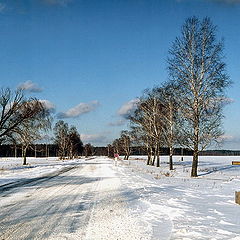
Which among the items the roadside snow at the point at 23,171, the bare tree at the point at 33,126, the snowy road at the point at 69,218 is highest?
the bare tree at the point at 33,126

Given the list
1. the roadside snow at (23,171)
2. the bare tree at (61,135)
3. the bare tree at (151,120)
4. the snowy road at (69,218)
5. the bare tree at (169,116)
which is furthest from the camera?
the bare tree at (61,135)

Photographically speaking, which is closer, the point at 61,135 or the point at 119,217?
the point at 119,217

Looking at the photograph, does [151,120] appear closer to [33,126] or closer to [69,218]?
[33,126]

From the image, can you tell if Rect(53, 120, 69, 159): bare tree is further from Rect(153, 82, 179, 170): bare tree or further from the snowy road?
the snowy road

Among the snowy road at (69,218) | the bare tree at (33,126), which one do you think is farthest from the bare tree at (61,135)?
the snowy road at (69,218)

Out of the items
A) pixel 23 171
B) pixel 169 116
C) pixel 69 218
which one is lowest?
pixel 23 171

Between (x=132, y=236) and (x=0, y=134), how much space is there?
24.1 metres

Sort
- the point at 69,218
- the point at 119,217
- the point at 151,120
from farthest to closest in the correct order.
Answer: the point at 151,120 < the point at 119,217 < the point at 69,218

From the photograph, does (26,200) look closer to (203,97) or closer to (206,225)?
(206,225)

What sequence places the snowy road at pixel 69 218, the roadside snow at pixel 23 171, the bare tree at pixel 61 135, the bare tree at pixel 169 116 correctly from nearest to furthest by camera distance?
the snowy road at pixel 69 218
the roadside snow at pixel 23 171
the bare tree at pixel 169 116
the bare tree at pixel 61 135

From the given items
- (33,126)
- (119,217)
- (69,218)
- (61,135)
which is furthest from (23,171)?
(61,135)

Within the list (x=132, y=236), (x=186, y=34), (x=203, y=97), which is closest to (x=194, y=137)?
(x=203, y=97)

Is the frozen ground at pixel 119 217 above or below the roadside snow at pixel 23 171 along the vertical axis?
above

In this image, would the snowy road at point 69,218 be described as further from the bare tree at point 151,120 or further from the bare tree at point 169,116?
the bare tree at point 151,120
